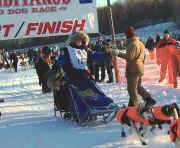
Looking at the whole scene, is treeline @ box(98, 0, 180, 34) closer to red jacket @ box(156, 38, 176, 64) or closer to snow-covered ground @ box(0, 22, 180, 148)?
red jacket @ box(156, 38, 176, 64)

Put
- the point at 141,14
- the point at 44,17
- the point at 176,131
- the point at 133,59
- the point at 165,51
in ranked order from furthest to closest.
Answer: the point at 141,14, the point at 44,17, the point at 165,51, the point at 133,59, the point at 176,131

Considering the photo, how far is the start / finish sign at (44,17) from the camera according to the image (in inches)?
296

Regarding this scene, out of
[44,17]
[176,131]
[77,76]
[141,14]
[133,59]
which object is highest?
[141,14]

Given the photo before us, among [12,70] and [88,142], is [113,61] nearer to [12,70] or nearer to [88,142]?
[88,142]

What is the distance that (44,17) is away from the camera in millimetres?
7691

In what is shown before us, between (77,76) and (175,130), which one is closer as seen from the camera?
(175,130)

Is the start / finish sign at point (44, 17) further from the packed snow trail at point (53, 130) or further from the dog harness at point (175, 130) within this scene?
the dog harness at point (175, 130)

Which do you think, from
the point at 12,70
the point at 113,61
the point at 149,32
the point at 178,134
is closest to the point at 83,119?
the point at 178,134

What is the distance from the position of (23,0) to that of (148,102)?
5319 millimetres

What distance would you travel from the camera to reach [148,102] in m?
3.51

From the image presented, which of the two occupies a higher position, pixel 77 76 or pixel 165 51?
pixel 165 51

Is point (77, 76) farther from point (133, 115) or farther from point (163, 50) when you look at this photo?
point (163, 50)

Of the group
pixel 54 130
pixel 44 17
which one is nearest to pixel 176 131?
pixel 54 130

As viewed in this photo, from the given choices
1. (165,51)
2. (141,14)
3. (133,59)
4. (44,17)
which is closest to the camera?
(133,59)
